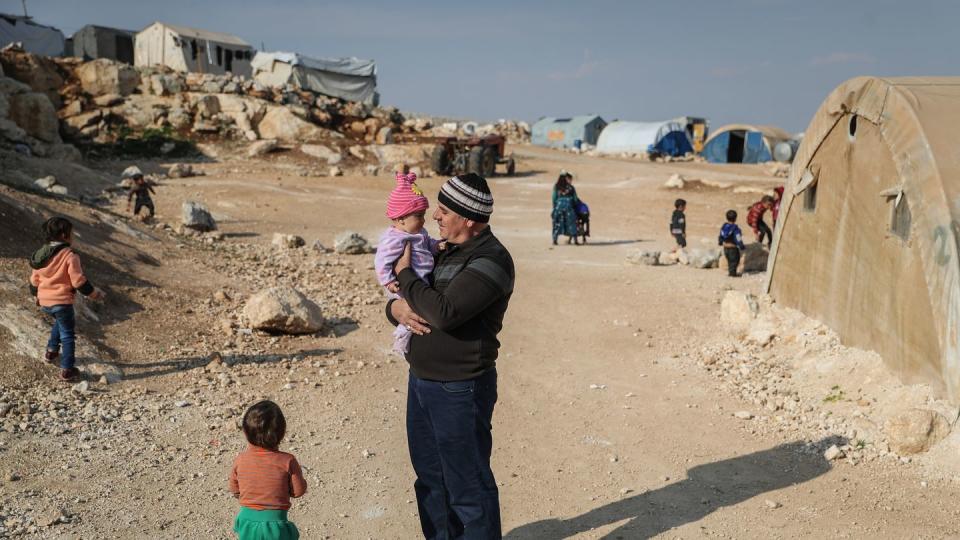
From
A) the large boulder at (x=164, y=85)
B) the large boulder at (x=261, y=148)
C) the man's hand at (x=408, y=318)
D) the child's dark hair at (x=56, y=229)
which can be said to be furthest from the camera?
the large boulder at (x=164, y=85)

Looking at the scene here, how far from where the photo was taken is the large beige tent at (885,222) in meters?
5.46

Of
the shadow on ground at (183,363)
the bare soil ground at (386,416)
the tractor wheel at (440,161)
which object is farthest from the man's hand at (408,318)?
the tractor wheel at (440,161)

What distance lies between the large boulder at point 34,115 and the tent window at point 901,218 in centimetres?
2368

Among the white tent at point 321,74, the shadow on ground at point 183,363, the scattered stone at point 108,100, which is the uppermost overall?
the white tent at point 321,74

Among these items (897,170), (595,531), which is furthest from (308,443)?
(897,170)

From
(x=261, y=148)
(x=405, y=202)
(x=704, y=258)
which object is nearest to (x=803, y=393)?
(x=405, y=202)

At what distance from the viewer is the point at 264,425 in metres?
3.18

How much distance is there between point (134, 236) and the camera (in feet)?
34.3

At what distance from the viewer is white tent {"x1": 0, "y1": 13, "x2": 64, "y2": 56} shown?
33.3m

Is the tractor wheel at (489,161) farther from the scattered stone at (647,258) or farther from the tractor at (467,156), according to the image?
the scattered stone at (647,258)

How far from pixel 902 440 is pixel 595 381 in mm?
2727

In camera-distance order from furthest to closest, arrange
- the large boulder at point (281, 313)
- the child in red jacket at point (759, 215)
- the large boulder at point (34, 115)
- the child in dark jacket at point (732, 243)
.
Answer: the large boulder at point (34, 115)
the child in red jacket at point (759, 215)
the child in dark jacket at point (732, 243)
the large boulder at point (281, 313)

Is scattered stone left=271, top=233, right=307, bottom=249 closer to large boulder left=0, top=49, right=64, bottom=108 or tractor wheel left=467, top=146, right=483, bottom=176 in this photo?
tractor wheel left=467, top=146, right=483, bottom=176

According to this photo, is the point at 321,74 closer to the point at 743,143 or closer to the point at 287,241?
the point at 743,143
